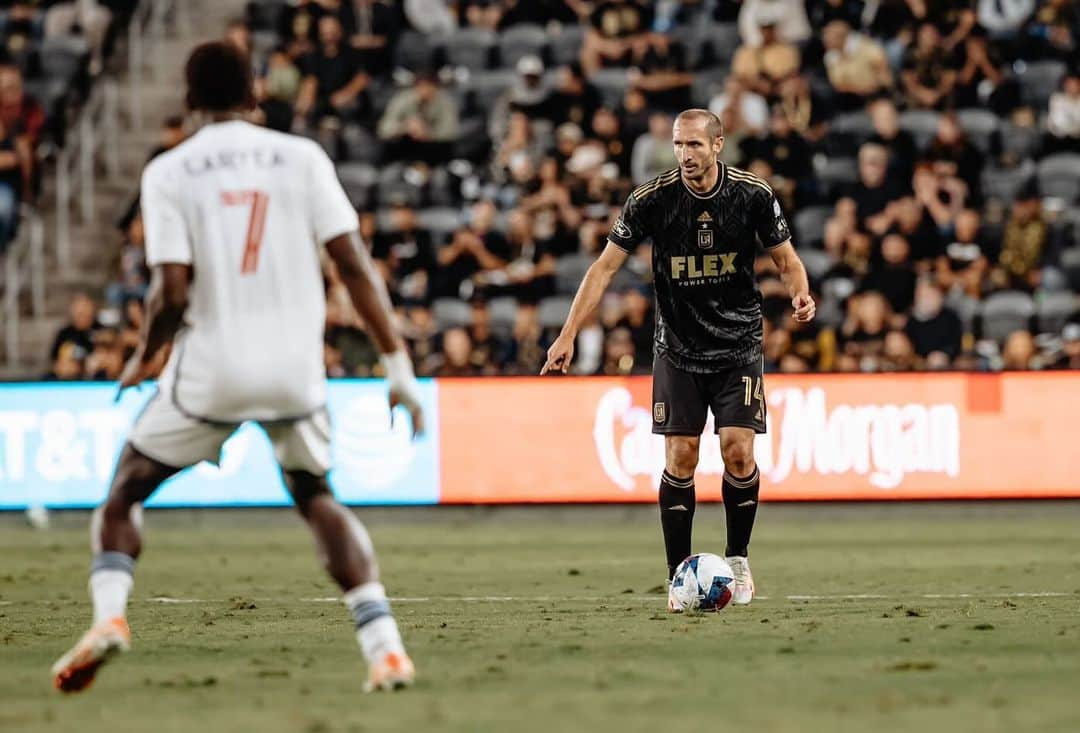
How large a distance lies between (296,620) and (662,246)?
266 centimetres

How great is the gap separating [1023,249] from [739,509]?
32.7ft

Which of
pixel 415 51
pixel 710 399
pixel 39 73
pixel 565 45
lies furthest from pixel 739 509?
pixel 39 73

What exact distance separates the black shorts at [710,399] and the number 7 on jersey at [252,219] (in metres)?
4.03

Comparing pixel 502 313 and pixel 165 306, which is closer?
pixel 165 306

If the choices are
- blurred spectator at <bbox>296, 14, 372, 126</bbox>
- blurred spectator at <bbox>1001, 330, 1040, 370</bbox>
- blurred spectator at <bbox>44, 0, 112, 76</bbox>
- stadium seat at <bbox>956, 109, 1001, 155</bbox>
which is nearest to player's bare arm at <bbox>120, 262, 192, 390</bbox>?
blurred spectator at <bbox>1001, 330, 1040, 370</bbox>

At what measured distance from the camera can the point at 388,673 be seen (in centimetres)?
660

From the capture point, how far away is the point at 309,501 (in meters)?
6.88

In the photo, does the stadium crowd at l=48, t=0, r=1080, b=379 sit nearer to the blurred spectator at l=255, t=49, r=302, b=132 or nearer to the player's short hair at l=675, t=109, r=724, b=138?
the blurred spectator at l=255, t=49, r=302, b=132

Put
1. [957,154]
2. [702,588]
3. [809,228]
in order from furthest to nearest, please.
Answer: [957,154]
[809,228]
[702,588]

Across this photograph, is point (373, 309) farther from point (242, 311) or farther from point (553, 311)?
point (553, 311)

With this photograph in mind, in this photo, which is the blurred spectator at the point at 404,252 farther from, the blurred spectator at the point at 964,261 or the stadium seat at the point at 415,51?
the blurred spectator at the point at 964,261

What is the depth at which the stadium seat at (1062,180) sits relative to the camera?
20828 millimetres

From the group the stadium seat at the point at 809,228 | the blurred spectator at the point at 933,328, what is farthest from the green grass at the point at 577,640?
the stadium seat at the point at 809,228

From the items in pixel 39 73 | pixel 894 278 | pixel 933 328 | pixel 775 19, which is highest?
pixel 775 19
